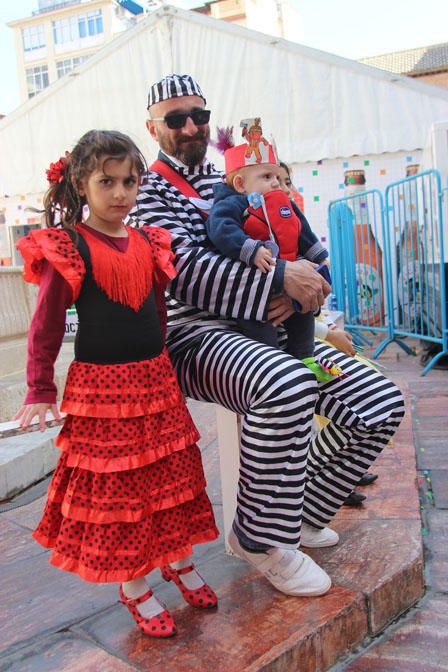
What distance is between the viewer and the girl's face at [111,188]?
5.55 feet

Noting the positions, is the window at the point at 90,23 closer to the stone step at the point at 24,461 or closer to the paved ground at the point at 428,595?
the stone step at the point at 24,461

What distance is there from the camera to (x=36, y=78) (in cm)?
5178

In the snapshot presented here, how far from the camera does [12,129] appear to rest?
11062mm

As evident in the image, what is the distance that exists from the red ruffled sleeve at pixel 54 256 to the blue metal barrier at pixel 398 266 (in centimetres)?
449

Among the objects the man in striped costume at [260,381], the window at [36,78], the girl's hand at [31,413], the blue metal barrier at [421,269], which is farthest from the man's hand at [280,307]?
the window at [36,78]

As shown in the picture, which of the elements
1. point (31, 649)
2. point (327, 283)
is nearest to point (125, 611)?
point (31, 649)

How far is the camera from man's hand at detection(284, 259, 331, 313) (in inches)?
76.0

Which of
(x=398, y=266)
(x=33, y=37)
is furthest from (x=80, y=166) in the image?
(x=33, y=37)

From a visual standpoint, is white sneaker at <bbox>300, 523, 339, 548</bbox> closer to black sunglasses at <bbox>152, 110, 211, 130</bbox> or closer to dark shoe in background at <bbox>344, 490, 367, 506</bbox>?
dark shoe in background at <bbox>344, 490, 367, 506</bbox>

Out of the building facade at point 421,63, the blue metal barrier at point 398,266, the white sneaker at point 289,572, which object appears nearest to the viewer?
the white sneaker at point 289,572

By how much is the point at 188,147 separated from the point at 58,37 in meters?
57.6

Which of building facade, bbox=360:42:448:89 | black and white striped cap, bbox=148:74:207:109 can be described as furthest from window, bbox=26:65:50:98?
black and white striped cap, bbox=148:74:207:109

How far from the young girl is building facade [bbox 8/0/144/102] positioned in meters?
55.0

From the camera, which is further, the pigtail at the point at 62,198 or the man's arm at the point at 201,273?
the man's arm at the point at 201,273
